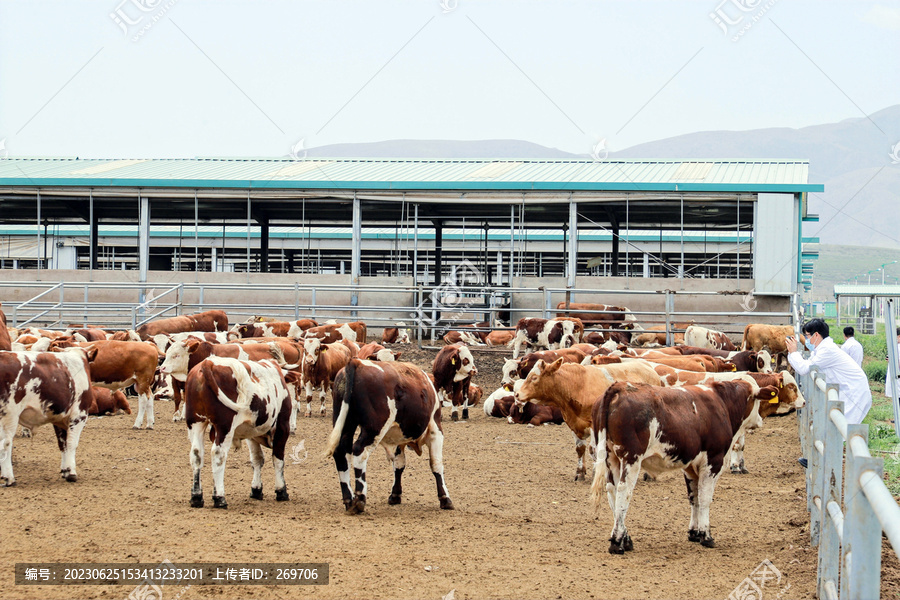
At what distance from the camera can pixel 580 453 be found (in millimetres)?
10680

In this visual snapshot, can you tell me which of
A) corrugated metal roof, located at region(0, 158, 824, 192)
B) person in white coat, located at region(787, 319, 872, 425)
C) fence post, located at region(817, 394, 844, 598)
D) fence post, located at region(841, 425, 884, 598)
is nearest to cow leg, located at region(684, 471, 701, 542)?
fence post, located at region(817, 394, 844, 598)

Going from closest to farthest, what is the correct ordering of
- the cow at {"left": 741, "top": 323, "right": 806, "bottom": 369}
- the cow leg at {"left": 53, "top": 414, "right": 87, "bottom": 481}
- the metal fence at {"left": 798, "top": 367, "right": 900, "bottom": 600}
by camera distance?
1. the metal fence at {"left": 798, "top": 367, "right": 900, "bottom": 600}
2. the cow leg at {"left": 53, "top": 414, "right": 87, "bottom": 481}
3. the cow at {"left": 741, "top": 323, "right": 806, "bottom": 369}

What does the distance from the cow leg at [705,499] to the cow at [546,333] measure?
1423 cm

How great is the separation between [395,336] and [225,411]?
15936 millimetres

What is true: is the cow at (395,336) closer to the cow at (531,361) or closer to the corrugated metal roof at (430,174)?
the corrugated metal roof at (430,174)

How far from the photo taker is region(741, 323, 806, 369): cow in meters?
20.0

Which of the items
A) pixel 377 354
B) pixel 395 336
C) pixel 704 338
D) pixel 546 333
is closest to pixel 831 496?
pixel 377 354

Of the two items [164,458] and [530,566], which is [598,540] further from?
[164,458]

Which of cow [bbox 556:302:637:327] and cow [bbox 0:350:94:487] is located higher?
cow [bbox 556:302:637:327]

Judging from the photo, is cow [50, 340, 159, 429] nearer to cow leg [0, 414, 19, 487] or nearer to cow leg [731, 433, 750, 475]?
cow leg [0, 414, 19, 487]

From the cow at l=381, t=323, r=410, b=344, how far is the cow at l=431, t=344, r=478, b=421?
739 cm

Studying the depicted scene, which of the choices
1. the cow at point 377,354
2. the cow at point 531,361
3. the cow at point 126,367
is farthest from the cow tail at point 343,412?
the cow at point 126,367

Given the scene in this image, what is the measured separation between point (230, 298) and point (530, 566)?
21866mm

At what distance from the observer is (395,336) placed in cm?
2450
